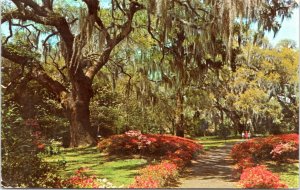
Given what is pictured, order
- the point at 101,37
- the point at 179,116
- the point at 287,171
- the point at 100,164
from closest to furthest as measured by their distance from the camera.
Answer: the point at 287,171 < the point at 100,164 < the point at 179,116 < the point at 101,37

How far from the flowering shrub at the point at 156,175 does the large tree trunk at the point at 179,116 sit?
1.36 feet

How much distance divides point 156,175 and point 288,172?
136 cm

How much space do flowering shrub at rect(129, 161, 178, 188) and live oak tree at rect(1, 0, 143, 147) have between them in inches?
33.3

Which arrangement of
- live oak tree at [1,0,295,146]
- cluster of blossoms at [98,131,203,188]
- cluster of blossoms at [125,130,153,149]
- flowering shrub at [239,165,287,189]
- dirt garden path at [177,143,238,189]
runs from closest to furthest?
1. flowering shrub at [239,165,287,189]
2. dirt garden path at [177,143,238,189]
3. cluster of blossoms at [98,131,203,188]
4. cluster of blossoms at [125,130,153,149]
5. live oak tree at [1,0,295,146]

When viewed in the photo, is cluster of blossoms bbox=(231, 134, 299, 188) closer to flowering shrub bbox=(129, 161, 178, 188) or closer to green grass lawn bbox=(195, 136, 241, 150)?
green grass lawn bbox=(195, 136, 241, 150)

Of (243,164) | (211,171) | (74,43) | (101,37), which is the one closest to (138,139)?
(211,171)

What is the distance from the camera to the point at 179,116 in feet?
17.9

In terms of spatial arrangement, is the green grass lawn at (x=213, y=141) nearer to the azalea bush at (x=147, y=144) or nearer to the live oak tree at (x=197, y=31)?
the azalea bush at (x=147, y=144)

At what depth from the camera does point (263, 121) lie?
503cm

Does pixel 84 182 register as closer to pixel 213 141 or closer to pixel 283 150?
pixel 213 141

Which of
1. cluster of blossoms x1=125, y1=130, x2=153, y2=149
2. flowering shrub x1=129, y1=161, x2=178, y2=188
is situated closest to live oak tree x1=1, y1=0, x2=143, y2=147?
cluster of blossoms x1=125, y1=130, x2=153, y2=149

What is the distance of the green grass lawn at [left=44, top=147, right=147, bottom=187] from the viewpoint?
4895 mm

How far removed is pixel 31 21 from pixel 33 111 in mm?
1150

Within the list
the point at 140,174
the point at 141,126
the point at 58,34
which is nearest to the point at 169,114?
the point at 141,126
